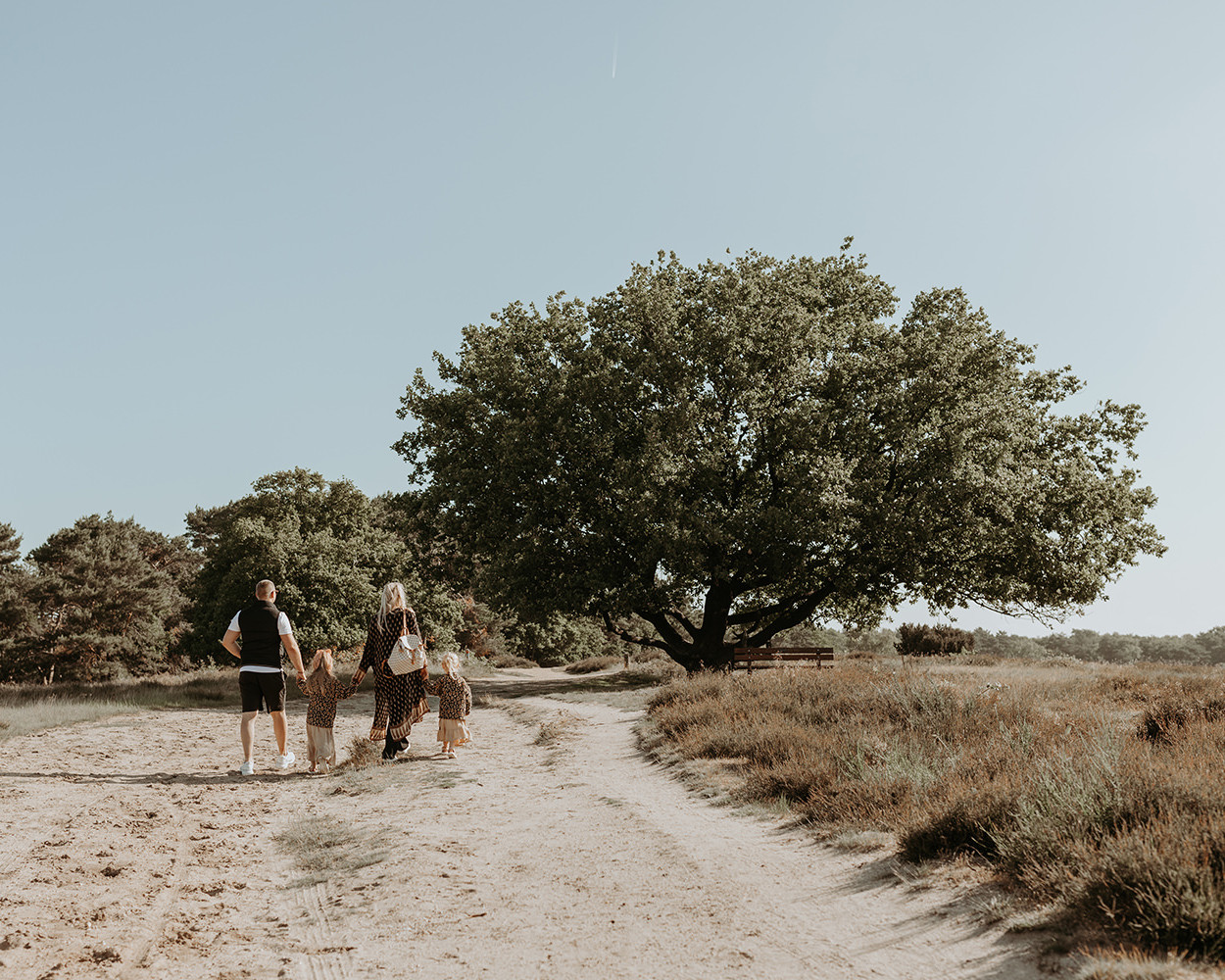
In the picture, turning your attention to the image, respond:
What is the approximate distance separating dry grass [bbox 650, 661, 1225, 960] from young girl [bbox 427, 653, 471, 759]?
2.96 m

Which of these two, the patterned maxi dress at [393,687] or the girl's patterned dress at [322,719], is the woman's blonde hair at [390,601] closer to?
the patterned maxi dress at [393,687]

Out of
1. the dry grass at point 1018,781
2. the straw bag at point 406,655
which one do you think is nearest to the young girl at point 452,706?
the straw bag at point 406,655

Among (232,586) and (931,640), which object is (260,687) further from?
(931,640)

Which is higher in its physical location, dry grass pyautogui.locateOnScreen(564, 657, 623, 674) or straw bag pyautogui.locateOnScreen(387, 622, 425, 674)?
straw bag pyautogui.locateOnScreen(387, 622, 425, 674)

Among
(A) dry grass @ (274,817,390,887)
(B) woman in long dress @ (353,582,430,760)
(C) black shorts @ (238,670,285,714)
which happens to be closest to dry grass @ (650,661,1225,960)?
(A) dry grass @ (274,817,390,887)

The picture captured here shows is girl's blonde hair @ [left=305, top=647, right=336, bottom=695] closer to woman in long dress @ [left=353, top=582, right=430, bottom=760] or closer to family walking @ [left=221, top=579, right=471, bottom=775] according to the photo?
family walking @ [left=221, top=579, right=471, bottom=775]

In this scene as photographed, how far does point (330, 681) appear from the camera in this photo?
35.2 feet

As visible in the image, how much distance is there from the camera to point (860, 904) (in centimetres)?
507

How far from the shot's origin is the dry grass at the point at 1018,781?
13.9 feet

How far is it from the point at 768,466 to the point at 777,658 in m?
5.93

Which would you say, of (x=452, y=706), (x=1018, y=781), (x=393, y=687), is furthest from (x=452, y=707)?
(x=1018, y=781)

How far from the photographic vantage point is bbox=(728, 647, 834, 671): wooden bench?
2479 centimetres

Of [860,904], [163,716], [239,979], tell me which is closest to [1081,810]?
[860,904]

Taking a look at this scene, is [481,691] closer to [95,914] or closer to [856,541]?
[856,541]
